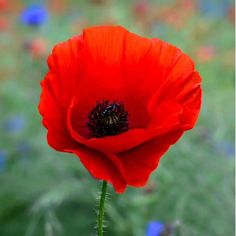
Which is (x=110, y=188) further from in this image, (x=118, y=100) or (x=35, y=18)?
(x=35, y=18)

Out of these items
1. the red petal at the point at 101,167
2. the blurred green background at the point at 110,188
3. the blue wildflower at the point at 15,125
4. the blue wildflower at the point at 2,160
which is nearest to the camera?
the red petal at the point at 101,167

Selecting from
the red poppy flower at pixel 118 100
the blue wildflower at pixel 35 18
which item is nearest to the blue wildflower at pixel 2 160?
the blue wildflower at pixel 35 18

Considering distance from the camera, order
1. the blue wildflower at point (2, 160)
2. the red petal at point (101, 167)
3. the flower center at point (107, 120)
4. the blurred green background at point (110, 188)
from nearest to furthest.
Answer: the red petal at point (101, 167)
the flower center at point (107, 120)
the blurred green background at point (110, 188)
the blue wildflower at point (2, 160)

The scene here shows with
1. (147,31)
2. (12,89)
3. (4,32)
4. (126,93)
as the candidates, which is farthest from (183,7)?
(126,93)

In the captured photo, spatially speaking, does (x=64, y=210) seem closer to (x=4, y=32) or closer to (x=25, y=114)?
(x=25, y=114)

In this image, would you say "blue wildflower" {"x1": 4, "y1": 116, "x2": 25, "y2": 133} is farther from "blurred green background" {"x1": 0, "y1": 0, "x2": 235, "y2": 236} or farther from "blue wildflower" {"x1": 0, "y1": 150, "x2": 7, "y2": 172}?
"blue wildflower" {"x1": 0, "y1": 150, "x2": 7, "y2": 172}

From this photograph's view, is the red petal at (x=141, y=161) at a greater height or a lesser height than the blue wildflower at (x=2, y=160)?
lesser

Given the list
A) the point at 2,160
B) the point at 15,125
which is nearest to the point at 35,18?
the point at 15,125

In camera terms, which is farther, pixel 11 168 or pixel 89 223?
pixel 11 168

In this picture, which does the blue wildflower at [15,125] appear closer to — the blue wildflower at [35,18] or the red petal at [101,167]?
the blue wildflower at [35,18]
